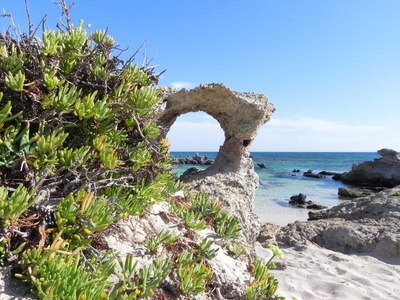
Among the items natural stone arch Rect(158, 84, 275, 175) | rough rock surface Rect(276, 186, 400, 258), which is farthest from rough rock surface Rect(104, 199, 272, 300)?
rough rock surface Rect(276, 186, 400, 258)

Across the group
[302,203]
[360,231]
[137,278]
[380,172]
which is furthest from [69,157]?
[380,172]

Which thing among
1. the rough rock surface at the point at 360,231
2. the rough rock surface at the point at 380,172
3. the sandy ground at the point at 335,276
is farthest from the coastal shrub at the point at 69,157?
the rough rock surface at the point at 380,172

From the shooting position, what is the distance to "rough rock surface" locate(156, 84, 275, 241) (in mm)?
6512

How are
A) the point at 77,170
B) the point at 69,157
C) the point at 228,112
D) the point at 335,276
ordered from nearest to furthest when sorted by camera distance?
the point at 69,157
the point at 77,170
the point at 335,276
the point at 228,112

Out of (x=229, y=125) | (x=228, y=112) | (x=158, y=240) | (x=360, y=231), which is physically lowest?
(x=360, y=231)

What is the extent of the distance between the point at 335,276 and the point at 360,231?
2.65 m

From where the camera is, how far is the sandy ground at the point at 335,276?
5531 millimetres

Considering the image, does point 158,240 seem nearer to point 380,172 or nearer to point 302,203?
point 302,203

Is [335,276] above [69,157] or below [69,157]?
below

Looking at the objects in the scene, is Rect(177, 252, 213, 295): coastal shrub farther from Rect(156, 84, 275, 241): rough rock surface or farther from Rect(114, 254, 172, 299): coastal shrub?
Rect(156, 84, 275, 241): rough rock surface

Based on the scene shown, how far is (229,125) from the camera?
7398 mm

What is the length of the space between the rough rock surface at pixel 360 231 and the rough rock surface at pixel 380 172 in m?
21.4

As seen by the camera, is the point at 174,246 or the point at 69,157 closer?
the point at 69,157

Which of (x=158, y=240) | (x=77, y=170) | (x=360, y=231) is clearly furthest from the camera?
(x=360, y=231)
